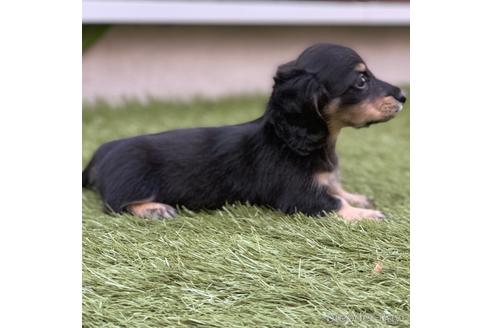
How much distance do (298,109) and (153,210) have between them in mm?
698

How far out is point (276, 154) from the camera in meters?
2.68

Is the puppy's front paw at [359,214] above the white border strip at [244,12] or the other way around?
the other way around

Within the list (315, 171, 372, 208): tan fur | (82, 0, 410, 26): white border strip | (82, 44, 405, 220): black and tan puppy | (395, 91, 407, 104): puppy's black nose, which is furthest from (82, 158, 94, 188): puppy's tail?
(82, 0, 410, 26): white border strip

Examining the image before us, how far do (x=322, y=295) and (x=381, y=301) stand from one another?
16 centimetres

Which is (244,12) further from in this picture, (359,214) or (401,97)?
(359,214)

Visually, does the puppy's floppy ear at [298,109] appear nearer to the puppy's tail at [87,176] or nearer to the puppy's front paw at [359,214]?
the puppy's front paw at [359,214]

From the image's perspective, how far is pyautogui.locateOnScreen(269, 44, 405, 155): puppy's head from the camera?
2.52 m

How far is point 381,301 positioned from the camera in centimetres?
187

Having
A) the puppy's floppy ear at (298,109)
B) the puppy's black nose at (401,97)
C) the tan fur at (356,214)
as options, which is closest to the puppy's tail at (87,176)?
the puppy's floppy ear at (298,109)

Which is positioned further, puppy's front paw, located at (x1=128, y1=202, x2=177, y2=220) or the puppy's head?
puppy's front paw, located at (x1=128, y1=202, x2=177, y2=220)

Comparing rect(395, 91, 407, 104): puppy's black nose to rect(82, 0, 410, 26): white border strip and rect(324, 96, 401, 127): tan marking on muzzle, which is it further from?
rect(82, 0, 410, 26): white border strip

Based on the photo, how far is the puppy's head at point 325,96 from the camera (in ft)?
8.27
